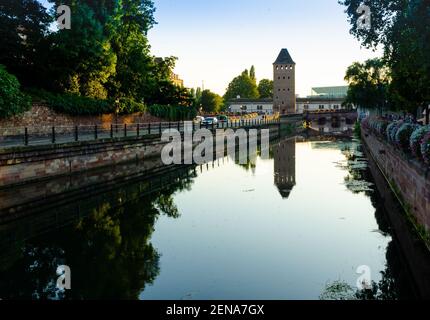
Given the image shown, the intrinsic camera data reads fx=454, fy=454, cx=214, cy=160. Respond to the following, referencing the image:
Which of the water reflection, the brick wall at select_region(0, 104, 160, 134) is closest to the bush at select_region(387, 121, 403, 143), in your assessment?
the water reflection

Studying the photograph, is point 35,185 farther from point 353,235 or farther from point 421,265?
point 421,265

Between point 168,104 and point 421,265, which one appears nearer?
point 421,265

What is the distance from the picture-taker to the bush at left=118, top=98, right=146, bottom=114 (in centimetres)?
4418

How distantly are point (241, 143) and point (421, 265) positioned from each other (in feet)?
163

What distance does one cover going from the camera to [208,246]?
1391 cm

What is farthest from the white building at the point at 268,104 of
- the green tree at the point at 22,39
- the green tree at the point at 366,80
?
the green tree at the point at 22,39

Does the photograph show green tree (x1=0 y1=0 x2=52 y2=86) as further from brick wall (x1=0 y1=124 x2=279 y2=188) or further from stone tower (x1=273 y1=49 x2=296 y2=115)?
stone tower (x1=273 y1=49 x2=296 y2=115)

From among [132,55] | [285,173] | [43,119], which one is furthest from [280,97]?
[43,119]

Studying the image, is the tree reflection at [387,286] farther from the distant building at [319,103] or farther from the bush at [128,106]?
the distant building at [319,103]

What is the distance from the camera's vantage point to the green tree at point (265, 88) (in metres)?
178

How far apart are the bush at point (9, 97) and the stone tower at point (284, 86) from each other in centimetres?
11998

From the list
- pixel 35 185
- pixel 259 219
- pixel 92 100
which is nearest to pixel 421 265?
pixel 259 219

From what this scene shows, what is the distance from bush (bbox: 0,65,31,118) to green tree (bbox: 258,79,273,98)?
153405 mm

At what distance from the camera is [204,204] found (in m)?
20.8
